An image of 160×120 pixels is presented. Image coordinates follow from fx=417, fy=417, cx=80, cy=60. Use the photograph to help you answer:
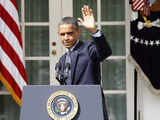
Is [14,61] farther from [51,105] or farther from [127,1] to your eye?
[51,105]

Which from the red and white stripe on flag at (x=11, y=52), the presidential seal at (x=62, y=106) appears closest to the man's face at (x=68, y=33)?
the presidential seal at (x=62, y=106)

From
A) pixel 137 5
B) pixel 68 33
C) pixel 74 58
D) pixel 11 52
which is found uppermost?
pixel 137 5

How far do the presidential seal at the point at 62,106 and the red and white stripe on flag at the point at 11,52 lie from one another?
1.89 meters

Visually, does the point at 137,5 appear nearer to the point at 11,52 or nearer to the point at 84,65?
the point at 11,52

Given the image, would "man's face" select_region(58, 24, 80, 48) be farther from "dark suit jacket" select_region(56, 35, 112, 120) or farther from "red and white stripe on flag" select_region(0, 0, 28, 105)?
"red and white stripe on flag" select_region(0, 0, 28, 105)

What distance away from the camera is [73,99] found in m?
2.46

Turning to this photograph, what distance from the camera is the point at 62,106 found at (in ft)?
8.13

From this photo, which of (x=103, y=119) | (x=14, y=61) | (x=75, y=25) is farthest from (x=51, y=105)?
(x=14, y=61)

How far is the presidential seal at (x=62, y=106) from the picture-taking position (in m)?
2.47

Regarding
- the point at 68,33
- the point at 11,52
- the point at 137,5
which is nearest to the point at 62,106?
the point at 68,33

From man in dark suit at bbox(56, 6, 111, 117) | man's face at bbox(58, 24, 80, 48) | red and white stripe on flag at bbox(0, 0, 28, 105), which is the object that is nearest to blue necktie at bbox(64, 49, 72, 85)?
man in dark suit at bbox(56, 6, 111, 117)

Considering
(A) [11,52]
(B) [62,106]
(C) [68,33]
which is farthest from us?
(A) [11,52]

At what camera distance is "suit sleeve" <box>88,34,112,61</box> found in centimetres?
253

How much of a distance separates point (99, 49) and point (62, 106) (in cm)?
42
